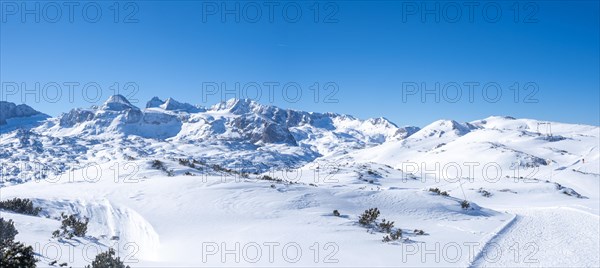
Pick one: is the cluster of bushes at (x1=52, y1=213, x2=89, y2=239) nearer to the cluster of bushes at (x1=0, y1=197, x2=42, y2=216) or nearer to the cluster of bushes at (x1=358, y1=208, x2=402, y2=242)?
the cluster of bushes at (x1=0, y1=197, x2=42, y2=216)

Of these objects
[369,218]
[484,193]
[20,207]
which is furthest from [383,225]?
[484,193]

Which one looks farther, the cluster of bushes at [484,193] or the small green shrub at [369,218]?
the cluster of bushes at [484,193]

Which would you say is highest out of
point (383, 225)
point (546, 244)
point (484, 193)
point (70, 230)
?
point (70, 230)

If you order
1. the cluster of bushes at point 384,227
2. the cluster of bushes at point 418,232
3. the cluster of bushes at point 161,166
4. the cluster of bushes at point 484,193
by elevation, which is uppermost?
the cluster of bushes at point 161,166

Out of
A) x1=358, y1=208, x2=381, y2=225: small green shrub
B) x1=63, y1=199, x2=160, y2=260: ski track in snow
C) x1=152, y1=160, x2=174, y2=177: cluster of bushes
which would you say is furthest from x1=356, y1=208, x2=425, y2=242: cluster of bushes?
x1=152, y1=160, x2=174, y2=177: cluster of bushes

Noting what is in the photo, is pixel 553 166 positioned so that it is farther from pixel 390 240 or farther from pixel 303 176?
pixel 390 240

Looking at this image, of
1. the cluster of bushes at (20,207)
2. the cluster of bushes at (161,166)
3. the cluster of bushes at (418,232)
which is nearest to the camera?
the cluster of bushes at (418,232)

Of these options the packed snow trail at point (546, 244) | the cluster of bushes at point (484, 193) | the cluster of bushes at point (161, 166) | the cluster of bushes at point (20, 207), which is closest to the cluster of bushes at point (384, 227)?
the packed snow trail at point (546, 244)

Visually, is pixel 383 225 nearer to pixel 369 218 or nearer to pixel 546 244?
pixel 369 218

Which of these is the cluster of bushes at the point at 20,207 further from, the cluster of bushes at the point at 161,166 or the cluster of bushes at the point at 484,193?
the cluster of bushes at the point at 484,193

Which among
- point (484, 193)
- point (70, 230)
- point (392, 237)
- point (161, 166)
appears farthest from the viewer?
point (484, 193)
